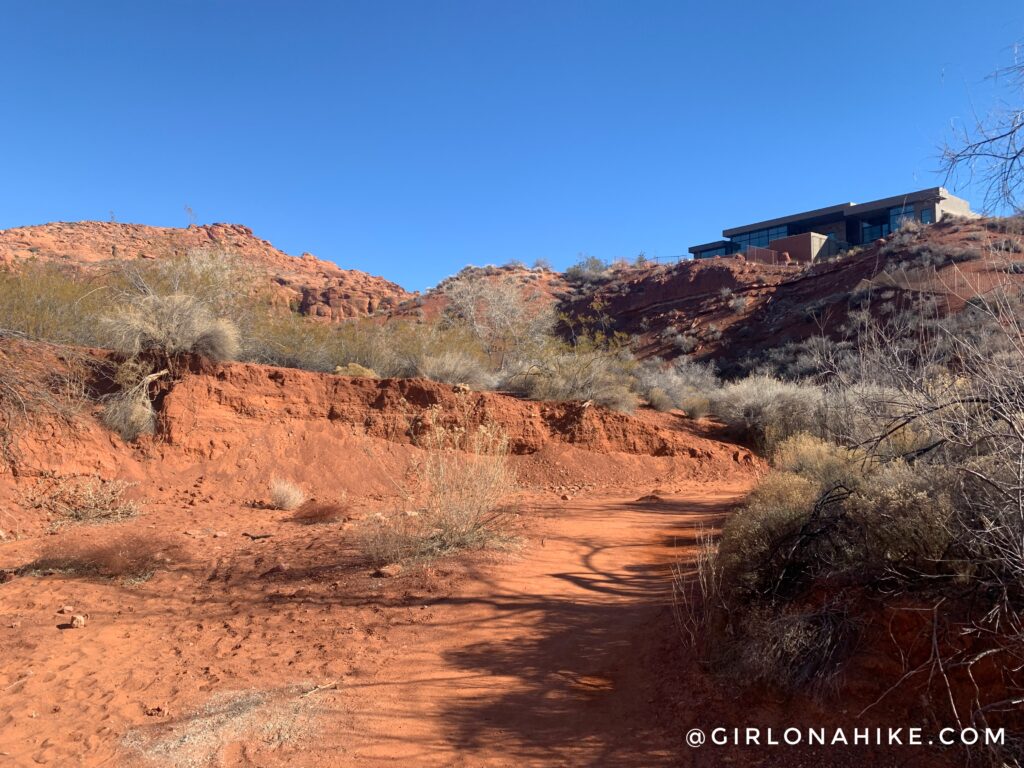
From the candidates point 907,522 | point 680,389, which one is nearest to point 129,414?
point 907,522

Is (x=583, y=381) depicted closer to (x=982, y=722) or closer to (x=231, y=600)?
(x=231, y=600)

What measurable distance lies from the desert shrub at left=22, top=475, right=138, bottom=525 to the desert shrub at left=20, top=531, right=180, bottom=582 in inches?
45.1

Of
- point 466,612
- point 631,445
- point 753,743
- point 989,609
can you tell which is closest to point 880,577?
point 989,609

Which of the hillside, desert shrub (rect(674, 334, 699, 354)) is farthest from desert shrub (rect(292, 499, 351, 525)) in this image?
the hillside

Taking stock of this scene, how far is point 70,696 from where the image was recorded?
427 centimetres

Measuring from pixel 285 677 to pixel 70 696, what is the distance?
1.40 meters

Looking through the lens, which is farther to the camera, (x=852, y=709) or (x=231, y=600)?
(x=231, y=600)

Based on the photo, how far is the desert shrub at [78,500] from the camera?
8906mm

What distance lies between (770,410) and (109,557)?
14.1 m

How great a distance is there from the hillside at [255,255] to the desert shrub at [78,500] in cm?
2714

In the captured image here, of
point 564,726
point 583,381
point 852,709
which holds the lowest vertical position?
point 564,726

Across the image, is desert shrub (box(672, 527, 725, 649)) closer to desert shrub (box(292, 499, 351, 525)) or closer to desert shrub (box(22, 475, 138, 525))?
desert shrub (box(292, 499, 351, 525))

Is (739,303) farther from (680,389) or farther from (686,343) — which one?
(680,389)

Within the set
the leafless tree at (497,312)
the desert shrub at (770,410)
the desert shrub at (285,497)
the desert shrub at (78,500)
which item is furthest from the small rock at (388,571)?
the leafless tree at (497,312)
